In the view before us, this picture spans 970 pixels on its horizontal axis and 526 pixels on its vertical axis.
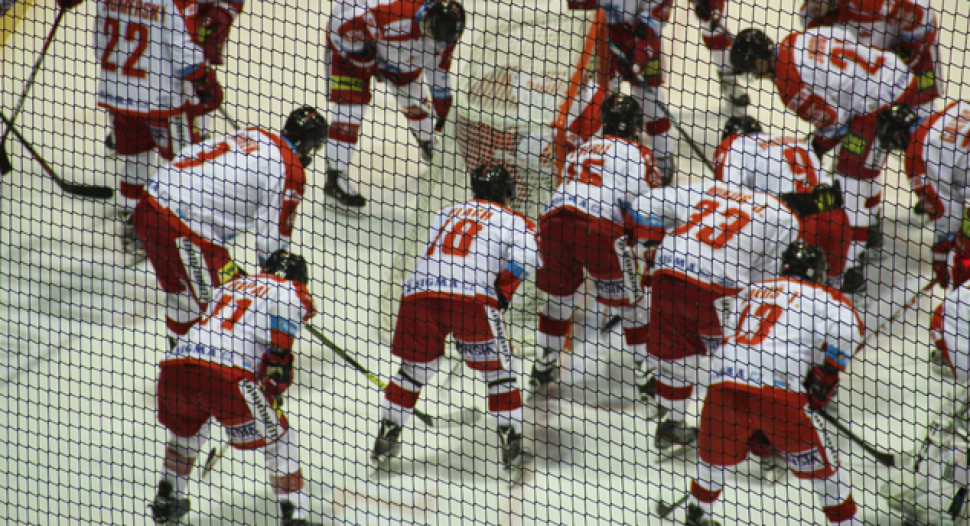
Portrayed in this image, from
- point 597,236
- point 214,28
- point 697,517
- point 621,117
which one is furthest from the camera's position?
point 214,28

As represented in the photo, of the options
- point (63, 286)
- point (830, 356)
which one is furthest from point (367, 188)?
point (830, 356)

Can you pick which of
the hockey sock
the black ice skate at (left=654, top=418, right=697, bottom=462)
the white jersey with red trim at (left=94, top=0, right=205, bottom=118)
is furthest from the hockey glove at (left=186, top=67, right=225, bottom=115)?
the black ice skate at (left=654, top=418, right=697, bottom=462)

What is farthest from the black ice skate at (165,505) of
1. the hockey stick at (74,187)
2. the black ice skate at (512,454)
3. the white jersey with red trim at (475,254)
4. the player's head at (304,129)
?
the hockey stick at (74,187)

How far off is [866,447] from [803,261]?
80 centimetres

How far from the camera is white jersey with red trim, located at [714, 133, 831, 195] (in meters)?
3.94

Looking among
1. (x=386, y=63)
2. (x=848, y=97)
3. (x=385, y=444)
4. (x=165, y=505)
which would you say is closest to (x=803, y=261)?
(x=848, y=97)

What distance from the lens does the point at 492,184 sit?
3.63m

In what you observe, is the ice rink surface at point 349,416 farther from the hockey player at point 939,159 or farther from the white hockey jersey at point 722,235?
the white hockey jersey at point 722,235

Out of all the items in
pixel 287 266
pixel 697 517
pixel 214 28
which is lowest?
pixel 697 517

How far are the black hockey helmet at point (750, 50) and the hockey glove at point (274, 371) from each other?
98.2 inches

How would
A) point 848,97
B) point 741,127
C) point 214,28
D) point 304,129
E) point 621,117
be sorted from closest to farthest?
point 304,129 < point 621,117 < point 741,127 < point 848,97 < point 214,28

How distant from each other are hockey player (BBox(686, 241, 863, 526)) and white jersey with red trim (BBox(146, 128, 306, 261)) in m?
1.66

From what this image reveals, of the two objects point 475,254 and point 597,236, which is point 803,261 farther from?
point 475,254

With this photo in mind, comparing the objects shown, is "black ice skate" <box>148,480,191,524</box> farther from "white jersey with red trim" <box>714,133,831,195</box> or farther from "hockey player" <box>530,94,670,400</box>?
"white jersey with red trim" <box>714,133,831,195</box>
